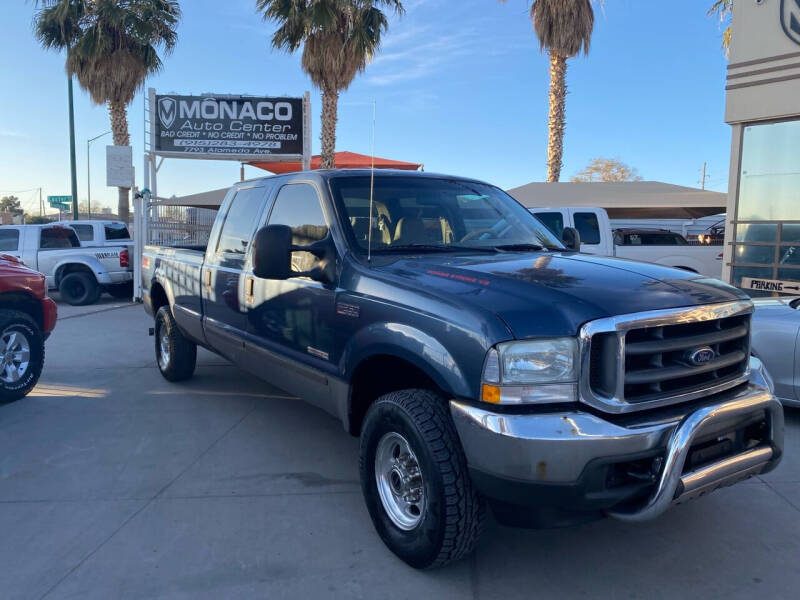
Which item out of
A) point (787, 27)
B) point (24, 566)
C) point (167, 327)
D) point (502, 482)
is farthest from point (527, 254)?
point (787, 27)

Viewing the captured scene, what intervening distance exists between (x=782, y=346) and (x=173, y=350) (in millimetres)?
5423

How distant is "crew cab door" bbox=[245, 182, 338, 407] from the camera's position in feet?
12.1

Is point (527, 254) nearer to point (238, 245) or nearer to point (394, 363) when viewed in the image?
point (394, 363)

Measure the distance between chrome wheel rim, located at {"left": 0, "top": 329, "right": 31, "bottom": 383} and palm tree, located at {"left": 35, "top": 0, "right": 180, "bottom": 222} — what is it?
48.1ft

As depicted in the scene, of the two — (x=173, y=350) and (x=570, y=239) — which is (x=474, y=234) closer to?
(x=570, y=239)

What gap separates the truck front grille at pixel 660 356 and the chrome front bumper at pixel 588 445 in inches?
3.9

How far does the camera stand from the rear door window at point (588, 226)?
11453 millimetres

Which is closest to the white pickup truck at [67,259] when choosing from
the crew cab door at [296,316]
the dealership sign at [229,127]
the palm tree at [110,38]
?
the dealership sign at [229,127]

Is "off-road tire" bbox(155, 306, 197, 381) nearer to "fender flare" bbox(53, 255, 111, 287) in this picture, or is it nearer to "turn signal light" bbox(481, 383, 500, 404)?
"turn signal light" bbox(481, 383, 500, 404)

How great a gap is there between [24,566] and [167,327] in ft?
11.2

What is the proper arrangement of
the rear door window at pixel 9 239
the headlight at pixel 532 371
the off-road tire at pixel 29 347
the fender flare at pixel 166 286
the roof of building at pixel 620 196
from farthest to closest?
the roof of building at pixel 620 196
the rear door window at pixel 9 239
the fender flare at pixel 166 286
the off-road tire at pixel 29 347
the headlight at pixel 532 371

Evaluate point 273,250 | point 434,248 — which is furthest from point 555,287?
point 273,250

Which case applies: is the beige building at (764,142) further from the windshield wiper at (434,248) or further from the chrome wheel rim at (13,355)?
the chrome wheel rim at (13,355)

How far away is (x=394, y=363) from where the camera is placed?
10.7ft
